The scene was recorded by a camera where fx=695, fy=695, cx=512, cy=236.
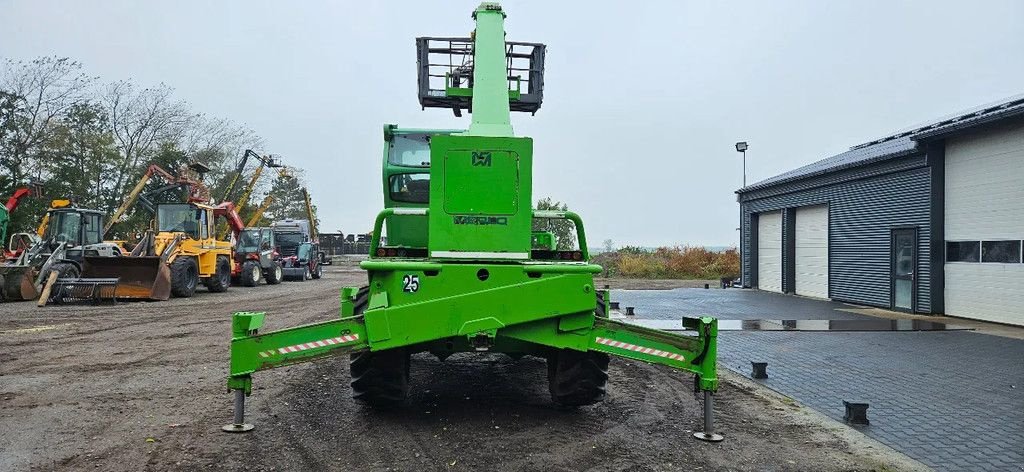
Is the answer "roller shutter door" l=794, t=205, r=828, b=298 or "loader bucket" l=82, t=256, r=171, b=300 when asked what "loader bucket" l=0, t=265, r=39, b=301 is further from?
"roller shutter door" l=794, t=205, r=828, b=298

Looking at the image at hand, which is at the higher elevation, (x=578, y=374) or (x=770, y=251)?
(x=770, y=251)

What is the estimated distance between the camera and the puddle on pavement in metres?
13.2

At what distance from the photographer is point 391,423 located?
6.07 meters

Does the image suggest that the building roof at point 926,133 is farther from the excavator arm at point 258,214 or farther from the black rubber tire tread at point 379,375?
the excavator arm at point 258,214

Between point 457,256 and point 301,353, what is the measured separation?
4.92ft

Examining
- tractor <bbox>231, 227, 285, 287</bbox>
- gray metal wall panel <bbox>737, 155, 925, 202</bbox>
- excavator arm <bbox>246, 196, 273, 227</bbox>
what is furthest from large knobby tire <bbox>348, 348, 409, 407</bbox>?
excavator arm <bbox>246, 196, 273, 227</bbox>

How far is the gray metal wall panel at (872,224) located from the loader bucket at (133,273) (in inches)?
740

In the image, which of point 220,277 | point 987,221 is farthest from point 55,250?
point 987,221

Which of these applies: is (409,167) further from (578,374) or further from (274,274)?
(274,274)

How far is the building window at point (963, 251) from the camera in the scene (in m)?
14.7

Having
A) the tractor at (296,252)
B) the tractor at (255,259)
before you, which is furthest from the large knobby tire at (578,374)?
the tractor at (296,252)

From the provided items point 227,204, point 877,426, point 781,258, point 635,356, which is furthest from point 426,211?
point 227,204

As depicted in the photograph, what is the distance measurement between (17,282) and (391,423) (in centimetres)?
1682

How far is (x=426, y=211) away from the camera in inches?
264
